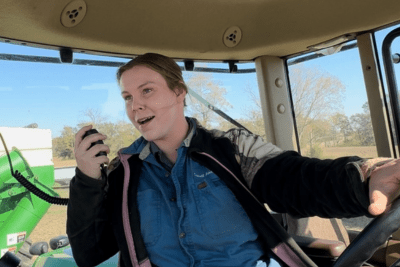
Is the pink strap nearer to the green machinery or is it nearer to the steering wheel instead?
the steering wheel

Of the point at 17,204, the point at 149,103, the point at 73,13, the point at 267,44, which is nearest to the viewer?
the point at 149,103

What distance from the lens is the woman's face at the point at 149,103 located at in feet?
4.02

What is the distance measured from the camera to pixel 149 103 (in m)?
1.23

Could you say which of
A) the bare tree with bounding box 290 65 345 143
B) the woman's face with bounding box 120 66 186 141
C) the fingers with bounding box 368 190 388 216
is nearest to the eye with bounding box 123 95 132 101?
the woman's face with bounding box 120 66 186 141

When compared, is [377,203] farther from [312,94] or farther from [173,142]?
[312,94]

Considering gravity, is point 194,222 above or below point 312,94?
below

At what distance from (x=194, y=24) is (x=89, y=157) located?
41.5 inches

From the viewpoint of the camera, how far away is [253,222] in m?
1.14

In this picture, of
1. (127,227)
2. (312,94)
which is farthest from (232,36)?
(127,227)

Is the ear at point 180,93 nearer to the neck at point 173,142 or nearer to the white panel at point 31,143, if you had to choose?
the neck at point 173,142

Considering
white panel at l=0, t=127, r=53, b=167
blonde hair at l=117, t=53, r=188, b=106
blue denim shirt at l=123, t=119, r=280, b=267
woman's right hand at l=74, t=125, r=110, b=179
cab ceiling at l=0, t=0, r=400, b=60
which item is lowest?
blue denim shirt at l=123, t=119, r=280, b=267

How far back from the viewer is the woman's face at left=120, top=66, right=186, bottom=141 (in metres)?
1.23

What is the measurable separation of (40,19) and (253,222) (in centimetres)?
117

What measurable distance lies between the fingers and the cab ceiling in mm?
1295
